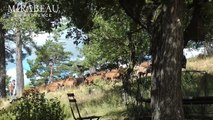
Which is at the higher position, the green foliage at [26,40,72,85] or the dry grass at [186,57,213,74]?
the green foliage at [26,40,72,85]

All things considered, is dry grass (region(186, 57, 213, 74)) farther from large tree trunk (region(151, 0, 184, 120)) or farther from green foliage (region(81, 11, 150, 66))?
large tree trunk (region(151, 0, 184, 120))

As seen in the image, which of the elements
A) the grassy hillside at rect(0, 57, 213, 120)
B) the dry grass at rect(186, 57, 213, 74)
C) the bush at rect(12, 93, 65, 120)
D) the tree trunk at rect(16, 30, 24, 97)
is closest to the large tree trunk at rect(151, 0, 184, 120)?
the bush at rect(12, 93, 65, 120)

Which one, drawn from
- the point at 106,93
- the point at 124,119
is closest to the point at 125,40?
the point at 106,93

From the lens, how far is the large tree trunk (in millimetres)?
9883

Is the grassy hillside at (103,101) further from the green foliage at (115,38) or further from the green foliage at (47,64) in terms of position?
the green foliage at (47,64)

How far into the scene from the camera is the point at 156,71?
10148 millimetres

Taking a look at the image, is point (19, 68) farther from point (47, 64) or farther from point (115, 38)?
point (47, 64)

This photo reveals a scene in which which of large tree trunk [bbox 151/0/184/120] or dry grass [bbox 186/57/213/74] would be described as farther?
dry grass [bbox 186/57/213/74]

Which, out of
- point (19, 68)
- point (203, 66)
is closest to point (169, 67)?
point (203, 66)

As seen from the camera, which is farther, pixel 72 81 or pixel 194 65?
pixel 72 81

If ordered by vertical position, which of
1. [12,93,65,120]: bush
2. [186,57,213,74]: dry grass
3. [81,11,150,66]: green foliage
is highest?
[81,11,150,66]: green foliage

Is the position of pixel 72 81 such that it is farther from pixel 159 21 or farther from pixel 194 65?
pixel 159 21

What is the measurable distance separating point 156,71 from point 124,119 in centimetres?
420

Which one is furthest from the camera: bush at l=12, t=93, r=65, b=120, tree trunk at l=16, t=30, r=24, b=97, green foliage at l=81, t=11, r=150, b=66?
tree trunk at l=16, t=30, r=24, b=97
